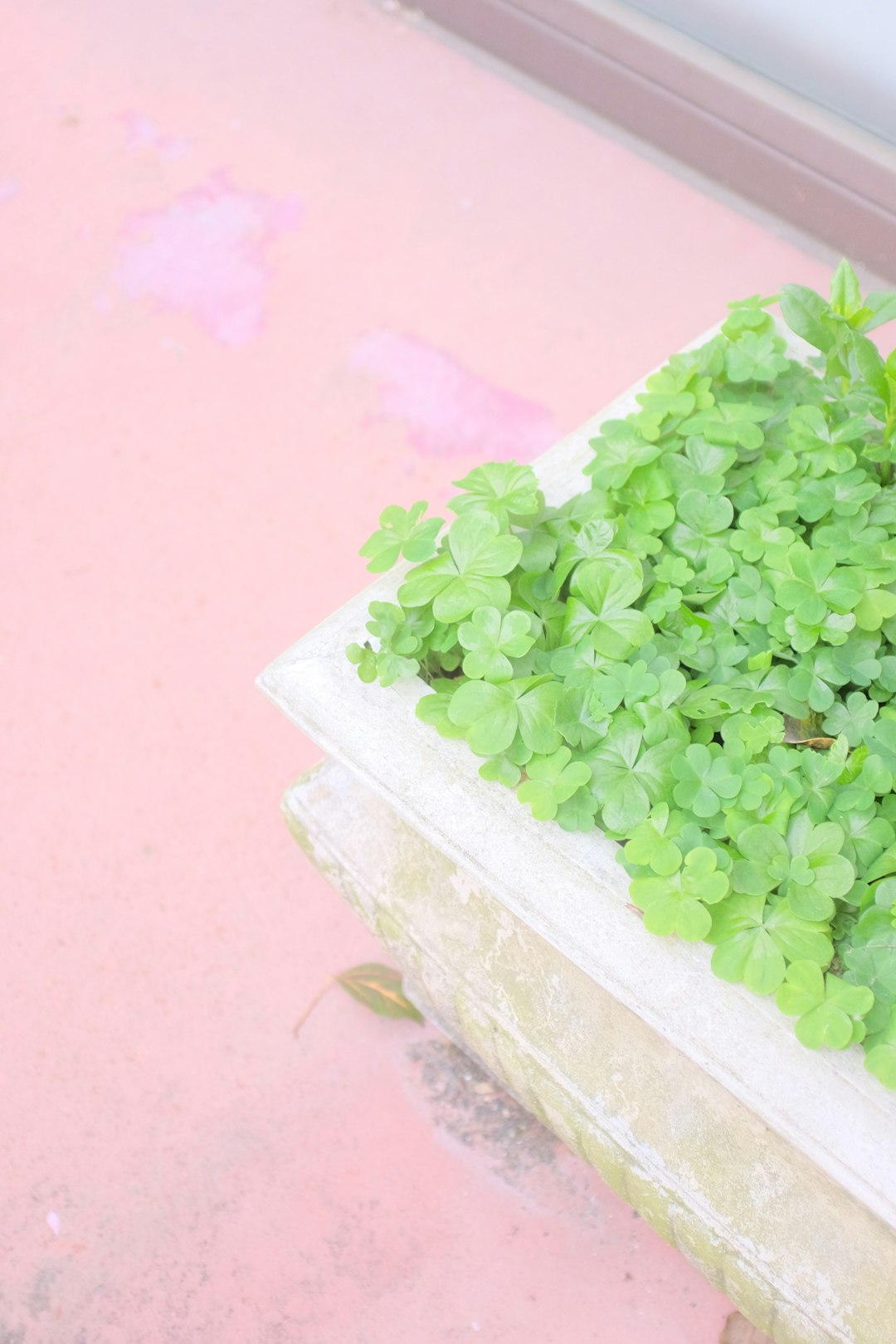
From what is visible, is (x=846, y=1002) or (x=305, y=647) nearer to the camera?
(x=846, y=1002)

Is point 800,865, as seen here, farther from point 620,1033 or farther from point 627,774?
point 620,1033

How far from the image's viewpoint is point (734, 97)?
7.75 feet

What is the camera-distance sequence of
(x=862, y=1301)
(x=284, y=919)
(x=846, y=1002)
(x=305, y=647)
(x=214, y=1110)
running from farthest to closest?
(x=284, y=919), (x=214, y=1110), (x=305, y=647), (x=862, y=1301), (x=846, y=1002)

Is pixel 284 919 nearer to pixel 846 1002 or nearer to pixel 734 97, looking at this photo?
pixel 846 1002

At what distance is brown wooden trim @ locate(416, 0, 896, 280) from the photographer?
7.48 ft

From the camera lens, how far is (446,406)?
226cm

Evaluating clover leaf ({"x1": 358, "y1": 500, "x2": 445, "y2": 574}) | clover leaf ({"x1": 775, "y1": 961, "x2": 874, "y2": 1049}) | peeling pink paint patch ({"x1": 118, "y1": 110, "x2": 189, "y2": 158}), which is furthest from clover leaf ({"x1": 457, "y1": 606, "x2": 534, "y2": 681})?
peeling pink paint patch ({"x1": 118, "y1": 110, "x2": 189, "y2": 158})

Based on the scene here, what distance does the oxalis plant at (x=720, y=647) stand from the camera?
929mm

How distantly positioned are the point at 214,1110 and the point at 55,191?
2180 mm

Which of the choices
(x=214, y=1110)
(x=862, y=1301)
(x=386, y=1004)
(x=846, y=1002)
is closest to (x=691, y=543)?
(x=846, y=1002)

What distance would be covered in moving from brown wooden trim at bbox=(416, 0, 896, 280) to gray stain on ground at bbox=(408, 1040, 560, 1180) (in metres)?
1.87

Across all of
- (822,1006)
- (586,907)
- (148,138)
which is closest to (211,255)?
(148,138)

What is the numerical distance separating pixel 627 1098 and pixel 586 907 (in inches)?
10.9

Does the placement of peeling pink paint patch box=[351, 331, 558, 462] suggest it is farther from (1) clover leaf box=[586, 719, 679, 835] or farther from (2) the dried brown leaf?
(1) clover leaf box=[586, 719, 679, 835]
